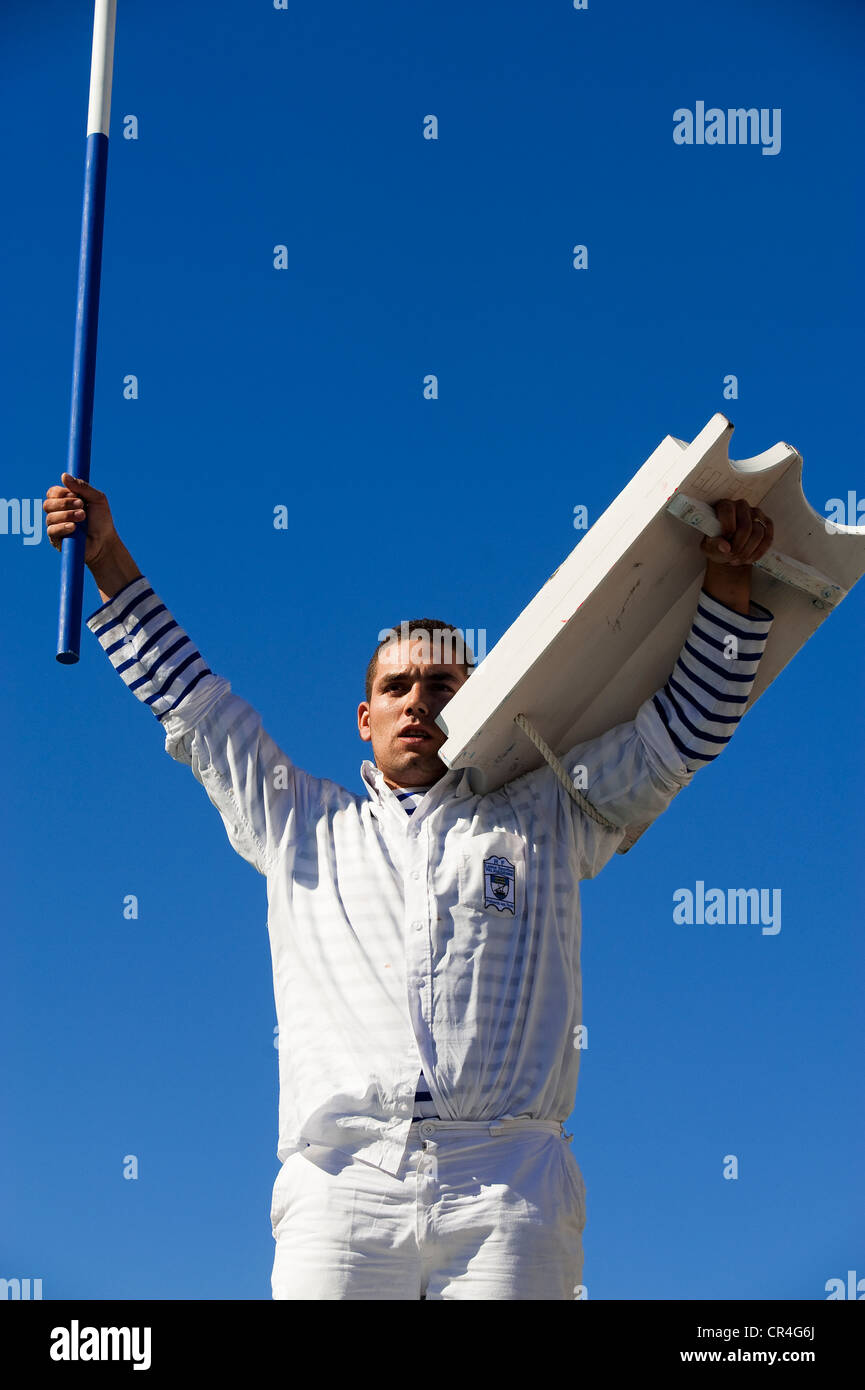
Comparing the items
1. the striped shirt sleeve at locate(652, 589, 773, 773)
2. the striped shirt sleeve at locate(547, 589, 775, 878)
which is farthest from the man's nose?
the striped shirt sleeve at locate(652, 589, 773, 773)

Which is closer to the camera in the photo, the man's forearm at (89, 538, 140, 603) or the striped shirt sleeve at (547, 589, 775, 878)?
the striped shirt sleeve at (547, 589, 775, 878)

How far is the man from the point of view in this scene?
6.23 m

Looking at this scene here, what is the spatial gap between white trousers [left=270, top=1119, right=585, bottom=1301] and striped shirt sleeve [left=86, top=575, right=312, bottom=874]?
1538 millimetres

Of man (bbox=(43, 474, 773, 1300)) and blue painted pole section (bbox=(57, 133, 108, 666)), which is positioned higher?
blue painted pole section (bbox=(57, 133, 108, 666))

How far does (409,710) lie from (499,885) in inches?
42.3

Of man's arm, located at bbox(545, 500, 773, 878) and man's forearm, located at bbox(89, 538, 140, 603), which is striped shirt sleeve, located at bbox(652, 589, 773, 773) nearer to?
man's arm, located at bbox(545, 500, 773, 878)

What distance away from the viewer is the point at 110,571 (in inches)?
297

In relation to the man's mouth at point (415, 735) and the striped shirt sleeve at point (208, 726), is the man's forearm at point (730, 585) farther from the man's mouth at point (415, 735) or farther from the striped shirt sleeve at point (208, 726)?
the striped shirt sleeve at point (208, 726)

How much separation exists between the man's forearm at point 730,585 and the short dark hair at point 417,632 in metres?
1.22

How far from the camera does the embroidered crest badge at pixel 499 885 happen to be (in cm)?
682

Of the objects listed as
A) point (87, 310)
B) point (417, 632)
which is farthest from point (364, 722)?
point (87, 310)

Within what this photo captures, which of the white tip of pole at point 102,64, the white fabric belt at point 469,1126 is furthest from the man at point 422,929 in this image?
the white tip of pole at point 102,64
